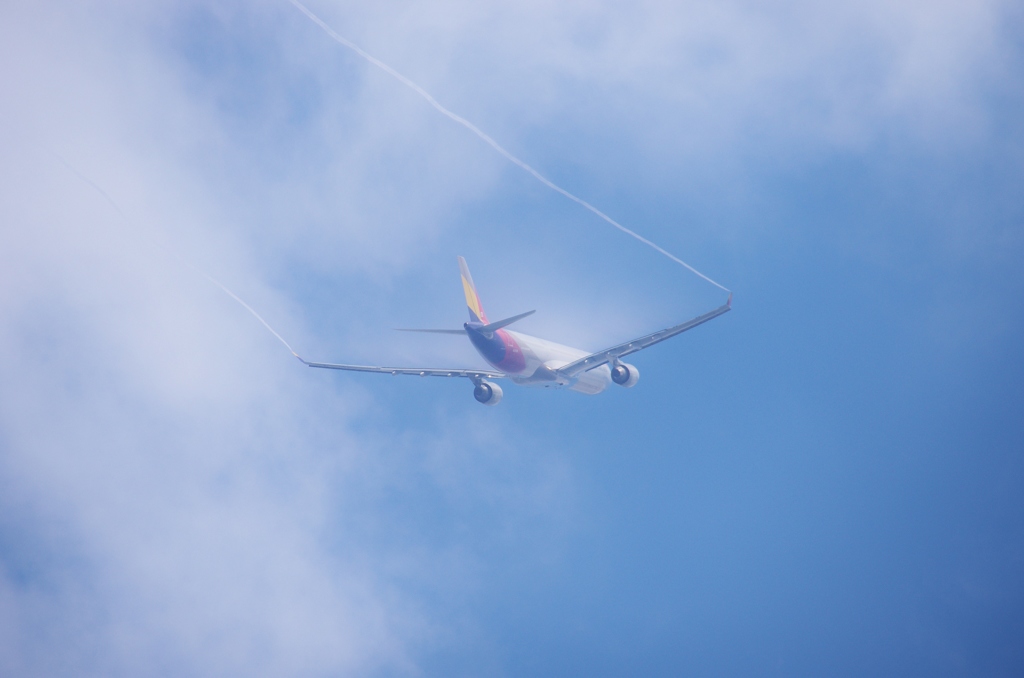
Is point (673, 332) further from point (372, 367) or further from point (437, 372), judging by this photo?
point (372, 367)

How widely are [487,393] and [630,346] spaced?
9448 mm

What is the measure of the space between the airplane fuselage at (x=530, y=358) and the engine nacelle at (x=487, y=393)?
1.17 meters

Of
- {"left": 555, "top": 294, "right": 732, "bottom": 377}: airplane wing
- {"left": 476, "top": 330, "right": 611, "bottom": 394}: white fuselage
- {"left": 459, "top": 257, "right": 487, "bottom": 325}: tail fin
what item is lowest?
{"left": 555, "top": 294, "right": 732, "bottom": 377}: airplane wing

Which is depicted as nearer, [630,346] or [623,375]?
[630,346]

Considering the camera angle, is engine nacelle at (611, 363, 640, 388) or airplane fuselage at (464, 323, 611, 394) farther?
engine nacelle at (611, 363, 640, 388)

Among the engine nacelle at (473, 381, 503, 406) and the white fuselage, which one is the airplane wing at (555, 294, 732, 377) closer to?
the white fuselage

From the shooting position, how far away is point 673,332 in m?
37.9

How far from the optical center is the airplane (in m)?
40.5

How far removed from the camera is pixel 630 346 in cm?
3947

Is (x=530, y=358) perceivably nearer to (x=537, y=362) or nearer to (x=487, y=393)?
(x=537, y=362)

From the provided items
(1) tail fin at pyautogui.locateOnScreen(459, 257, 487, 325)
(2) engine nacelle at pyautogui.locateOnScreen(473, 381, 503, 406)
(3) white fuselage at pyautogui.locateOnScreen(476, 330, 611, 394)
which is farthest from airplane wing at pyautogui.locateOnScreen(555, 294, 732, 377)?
(1) tail fin at pyautogui.locateOnScreen(459, 257, 487, 325)

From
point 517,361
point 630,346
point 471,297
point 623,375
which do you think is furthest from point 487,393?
point 630,346

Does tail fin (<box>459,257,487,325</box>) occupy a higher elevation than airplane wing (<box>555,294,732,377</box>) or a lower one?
higher

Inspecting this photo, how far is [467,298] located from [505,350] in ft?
15.0
